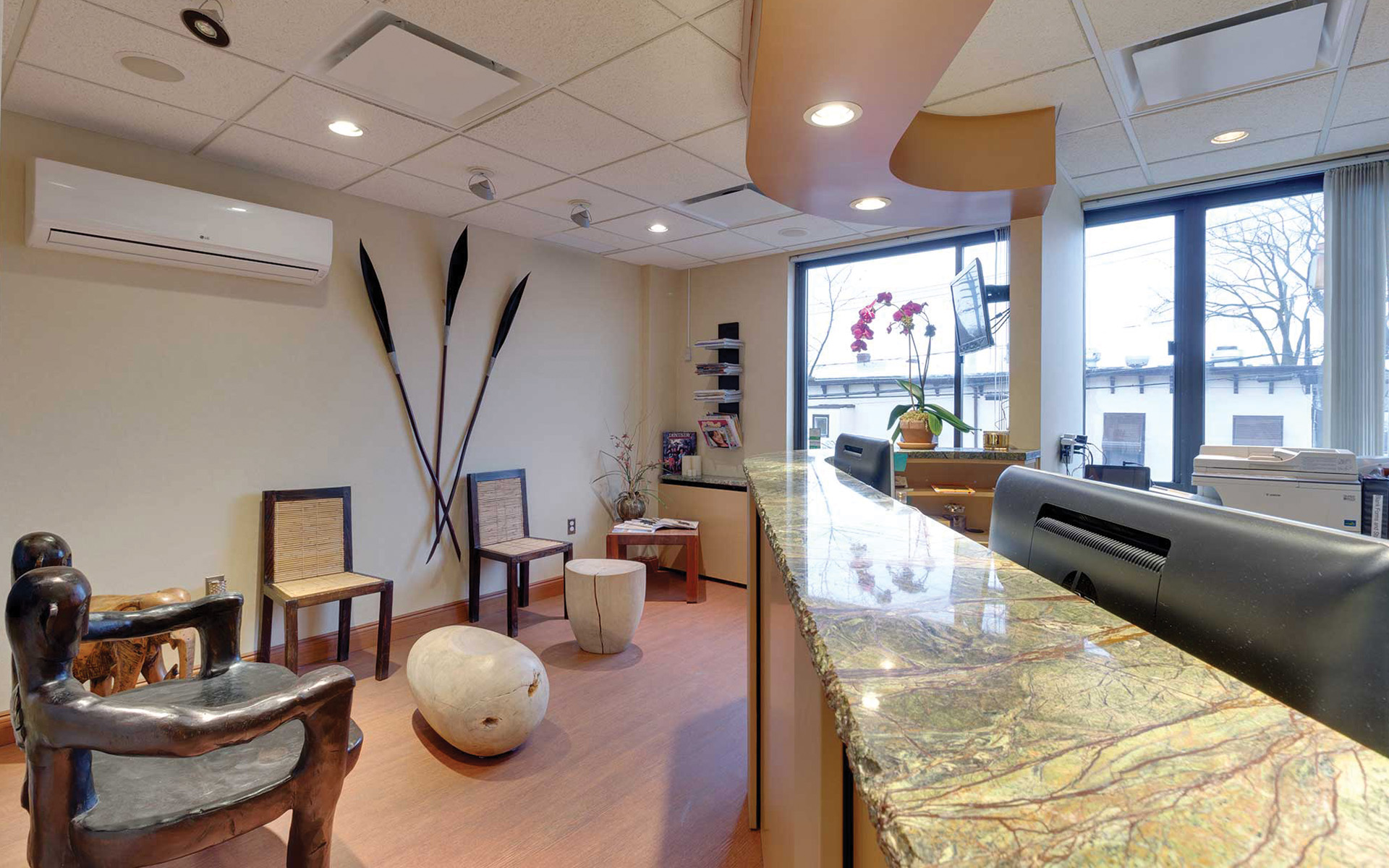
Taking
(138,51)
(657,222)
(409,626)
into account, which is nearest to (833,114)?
(657,222)

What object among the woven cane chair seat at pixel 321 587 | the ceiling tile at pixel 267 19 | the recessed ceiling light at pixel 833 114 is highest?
the ceiling tile at pixel 267 19

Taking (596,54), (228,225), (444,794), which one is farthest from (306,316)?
(444,794)

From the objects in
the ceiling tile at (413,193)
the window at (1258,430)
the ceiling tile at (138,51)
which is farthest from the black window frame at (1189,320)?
the ceiling tile at (138,51)

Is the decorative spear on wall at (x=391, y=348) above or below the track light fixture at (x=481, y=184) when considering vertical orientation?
below

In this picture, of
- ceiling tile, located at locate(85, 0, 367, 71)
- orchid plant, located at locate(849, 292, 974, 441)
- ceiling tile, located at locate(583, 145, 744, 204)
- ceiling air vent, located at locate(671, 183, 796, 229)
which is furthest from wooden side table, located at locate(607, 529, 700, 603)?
ceiling tile, located at locate(85, 0, 367, 71)

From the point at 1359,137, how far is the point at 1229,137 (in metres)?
0.63

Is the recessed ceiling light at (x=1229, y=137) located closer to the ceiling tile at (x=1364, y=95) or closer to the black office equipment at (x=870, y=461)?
the ceiling tile at (x=1364, y=95)

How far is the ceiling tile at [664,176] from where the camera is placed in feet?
10.1

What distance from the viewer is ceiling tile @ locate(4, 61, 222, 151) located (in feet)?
7.79

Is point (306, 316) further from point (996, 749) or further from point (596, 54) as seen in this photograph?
point (996, 749)

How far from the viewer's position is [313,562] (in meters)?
3.36

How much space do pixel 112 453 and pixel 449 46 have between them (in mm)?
2333

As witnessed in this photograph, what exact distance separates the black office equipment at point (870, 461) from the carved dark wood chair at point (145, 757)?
1.51 m

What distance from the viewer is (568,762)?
250 centimetres
